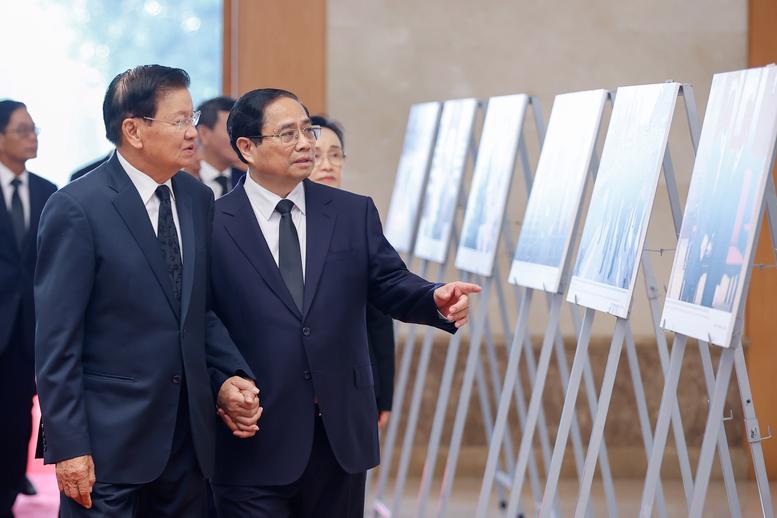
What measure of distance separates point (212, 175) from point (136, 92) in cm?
236

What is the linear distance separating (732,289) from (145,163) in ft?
4.69

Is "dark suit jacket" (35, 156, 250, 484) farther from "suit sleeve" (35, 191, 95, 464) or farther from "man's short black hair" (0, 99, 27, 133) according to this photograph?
"man's short black hair" (0, 99, 27, 133)

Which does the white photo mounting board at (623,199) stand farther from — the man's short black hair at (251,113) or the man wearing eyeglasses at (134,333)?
the man wearing eyeglasses at (134,333)

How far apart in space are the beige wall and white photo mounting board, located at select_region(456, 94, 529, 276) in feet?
5.16

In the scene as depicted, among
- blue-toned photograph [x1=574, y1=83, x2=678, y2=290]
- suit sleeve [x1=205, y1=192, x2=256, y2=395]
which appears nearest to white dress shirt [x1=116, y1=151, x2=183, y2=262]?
suit sleeve [x1=205, y1=192, x2=256, y2=395]

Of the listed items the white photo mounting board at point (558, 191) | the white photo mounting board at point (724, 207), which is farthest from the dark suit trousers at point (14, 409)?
the white photo mounting board at point (724, 207)

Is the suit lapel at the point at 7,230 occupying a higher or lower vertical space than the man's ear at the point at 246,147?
lower

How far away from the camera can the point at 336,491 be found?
10.2 feet

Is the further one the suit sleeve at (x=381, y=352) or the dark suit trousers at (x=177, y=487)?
the suit sleeve at (x=381, y=352)

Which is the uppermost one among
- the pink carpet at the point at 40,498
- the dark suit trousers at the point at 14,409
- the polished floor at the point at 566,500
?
the dark suit trousers at the point at 14,409

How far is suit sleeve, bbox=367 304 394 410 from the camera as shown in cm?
404

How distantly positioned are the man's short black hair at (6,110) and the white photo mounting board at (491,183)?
81.1 inches

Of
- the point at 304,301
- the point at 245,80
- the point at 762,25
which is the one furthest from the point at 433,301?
the point at 762,25

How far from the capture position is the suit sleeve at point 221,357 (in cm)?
296
